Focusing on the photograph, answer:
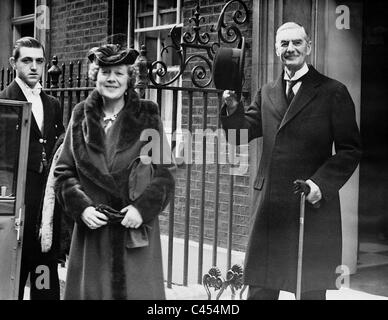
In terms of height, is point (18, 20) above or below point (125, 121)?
above

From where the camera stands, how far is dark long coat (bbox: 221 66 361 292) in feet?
12.3

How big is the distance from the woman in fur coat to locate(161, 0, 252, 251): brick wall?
0.84m

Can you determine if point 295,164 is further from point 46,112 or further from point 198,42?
point 46,112

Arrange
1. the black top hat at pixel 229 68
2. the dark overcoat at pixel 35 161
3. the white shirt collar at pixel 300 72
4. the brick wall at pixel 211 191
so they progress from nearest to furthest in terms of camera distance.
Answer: the white shirt collar at pixel 300 72 < the black top hat at pixel 229 68 < the dark overcoat at pixel 35 161 < the brick wall at pixel 211 191

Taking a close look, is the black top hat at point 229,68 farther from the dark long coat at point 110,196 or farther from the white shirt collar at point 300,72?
the dark long coat at point 110,196

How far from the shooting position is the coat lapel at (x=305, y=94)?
3783 millimetres

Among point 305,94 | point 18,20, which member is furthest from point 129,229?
point 18,20

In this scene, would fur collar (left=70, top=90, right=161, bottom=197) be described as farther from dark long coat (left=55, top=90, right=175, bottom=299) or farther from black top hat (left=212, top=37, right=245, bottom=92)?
black top hat (left=212, top=37, right=245, bottom=92)

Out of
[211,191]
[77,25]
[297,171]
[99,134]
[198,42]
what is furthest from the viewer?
[77,25]

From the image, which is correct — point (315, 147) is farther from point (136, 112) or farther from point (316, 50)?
point (136, 112)

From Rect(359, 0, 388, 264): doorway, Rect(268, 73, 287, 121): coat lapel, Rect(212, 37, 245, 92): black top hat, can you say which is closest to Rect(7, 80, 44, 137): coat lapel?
Rect(212, 37, 245, 92): black top hat

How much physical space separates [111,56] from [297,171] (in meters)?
1.26

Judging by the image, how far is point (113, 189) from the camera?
12.2 ft

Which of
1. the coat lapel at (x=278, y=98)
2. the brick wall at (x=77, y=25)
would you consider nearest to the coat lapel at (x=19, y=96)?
the coat lapel at (x=278, y=98)
